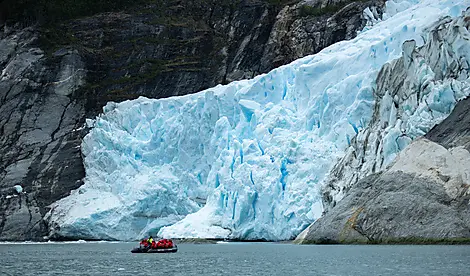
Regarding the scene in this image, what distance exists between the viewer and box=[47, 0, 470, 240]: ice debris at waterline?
146 feet

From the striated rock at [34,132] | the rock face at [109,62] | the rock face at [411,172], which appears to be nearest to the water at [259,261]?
the rock face at [411,172]

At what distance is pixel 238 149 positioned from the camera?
1852 inches

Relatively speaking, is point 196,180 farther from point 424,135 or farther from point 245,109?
point 424,135

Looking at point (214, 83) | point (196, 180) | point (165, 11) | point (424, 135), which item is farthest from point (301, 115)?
point (165, 11)

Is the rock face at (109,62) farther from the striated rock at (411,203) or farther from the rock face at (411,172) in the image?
the striated rock at (411,203)

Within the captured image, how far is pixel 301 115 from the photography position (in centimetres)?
4791

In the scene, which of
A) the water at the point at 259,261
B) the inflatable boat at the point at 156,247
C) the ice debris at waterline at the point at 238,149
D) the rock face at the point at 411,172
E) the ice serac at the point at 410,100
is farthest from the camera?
the ice debris at waterline at the point at 238,149

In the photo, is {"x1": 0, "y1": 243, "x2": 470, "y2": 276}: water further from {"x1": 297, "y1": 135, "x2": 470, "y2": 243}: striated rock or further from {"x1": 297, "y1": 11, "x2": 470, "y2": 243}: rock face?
{"x1": 297, "y1": 11, "x2": 470, "y2": 243}: rock face

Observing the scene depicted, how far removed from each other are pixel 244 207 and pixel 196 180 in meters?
7.59

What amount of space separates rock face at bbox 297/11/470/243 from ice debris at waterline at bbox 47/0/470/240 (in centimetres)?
178

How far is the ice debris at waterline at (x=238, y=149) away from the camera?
44375 millimetres

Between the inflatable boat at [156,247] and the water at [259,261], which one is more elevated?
the inflatable boat at [156,247]

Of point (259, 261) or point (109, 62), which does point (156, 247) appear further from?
point (109, 62)

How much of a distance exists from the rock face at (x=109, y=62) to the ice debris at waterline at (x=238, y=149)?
12.0 feet
